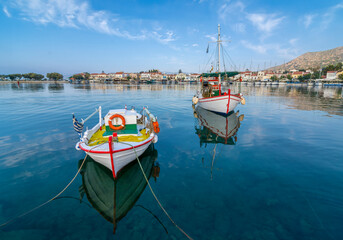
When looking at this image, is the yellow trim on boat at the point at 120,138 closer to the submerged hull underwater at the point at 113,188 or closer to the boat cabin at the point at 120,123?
the boat cabin at the point at 120,123

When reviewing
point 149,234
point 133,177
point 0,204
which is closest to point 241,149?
point 133,177

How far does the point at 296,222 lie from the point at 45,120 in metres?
24.5

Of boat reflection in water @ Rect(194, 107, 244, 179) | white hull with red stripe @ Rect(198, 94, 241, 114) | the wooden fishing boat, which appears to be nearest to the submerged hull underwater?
boat reflection in water @ Rect(194, 107, 244, 179)

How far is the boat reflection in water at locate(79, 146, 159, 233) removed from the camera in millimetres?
6526

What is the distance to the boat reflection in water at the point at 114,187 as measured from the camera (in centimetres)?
653

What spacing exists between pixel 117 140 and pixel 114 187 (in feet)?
7.83

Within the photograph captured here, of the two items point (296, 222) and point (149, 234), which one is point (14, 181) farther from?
point (296, 222)

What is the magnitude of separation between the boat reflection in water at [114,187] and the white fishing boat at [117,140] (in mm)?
642

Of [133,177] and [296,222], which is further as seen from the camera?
[133,177]

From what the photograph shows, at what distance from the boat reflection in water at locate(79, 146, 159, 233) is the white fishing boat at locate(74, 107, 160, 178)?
642 millimetres

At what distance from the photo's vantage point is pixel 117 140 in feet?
29.0

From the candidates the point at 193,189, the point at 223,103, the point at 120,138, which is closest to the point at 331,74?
the point at 223,103

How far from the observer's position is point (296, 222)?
19.1 ft

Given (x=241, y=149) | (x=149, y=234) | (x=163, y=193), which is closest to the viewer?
(x=149, y=234)
